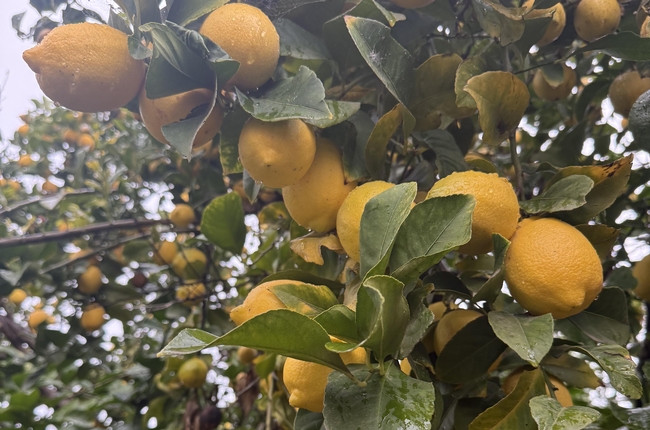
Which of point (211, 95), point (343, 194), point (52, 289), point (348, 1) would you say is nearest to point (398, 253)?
point (343, 194)

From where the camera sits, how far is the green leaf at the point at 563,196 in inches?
26.0

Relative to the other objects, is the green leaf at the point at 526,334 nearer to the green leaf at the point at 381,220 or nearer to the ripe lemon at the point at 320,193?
the green leaf at the point at 381,220

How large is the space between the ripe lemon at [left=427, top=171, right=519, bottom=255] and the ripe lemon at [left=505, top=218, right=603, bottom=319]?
0.04 metres

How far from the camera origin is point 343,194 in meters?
0.76

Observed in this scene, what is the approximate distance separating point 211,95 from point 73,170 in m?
1.62

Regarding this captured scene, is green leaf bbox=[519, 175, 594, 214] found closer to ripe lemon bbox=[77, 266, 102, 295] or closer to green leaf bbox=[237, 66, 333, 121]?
green leaf bbox=[237, 66, 333, 121]

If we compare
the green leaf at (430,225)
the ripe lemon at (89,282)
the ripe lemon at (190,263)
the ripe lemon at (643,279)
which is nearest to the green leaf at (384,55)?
the green leaf at (430,225)

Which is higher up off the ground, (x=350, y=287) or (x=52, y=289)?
(x=350, y=287)

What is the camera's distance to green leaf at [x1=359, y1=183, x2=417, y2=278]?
1.83ft

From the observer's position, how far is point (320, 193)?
2.44 feet

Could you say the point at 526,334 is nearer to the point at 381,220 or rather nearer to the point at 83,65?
the point at 381,220

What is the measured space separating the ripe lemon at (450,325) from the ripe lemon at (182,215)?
113 centimetres

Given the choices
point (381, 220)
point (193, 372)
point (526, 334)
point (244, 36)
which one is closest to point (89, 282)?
point (193, 372)

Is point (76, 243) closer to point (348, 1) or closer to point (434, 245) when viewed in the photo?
point (348, 1)
